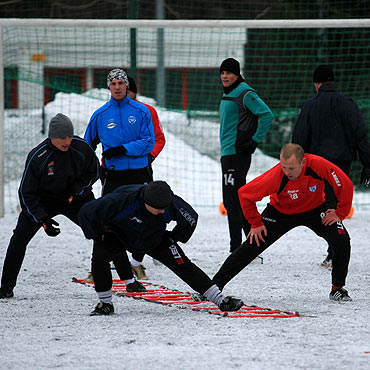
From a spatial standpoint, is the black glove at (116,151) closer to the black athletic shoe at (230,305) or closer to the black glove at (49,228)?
the black glove at (49,228)

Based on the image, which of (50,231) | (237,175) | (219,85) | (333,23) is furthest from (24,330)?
(219,85)

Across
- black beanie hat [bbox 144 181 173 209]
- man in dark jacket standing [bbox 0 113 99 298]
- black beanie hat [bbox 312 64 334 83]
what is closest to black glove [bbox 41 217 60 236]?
man in dark jacket standing [bbox 0 113 99 298]

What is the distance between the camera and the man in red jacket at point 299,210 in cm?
551

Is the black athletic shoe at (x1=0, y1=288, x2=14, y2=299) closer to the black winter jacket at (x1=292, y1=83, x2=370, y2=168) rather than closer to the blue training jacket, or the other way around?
the blue training jacket

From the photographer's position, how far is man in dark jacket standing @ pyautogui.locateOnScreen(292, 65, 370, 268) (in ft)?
23.2

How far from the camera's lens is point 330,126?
715cm

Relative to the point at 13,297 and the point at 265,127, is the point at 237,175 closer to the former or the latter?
the point at 265,127

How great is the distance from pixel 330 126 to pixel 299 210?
1.65 m

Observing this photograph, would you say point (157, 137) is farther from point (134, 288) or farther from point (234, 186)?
point (134, 288)

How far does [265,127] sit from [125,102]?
Answer: 1554 millimetres

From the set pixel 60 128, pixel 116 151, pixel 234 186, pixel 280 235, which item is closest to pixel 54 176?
pixel 60 128

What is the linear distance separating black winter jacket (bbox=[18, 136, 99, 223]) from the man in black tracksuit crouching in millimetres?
655

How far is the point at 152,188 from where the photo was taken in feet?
16.8

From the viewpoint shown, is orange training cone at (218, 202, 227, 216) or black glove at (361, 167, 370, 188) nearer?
black glove at (361, 167, 370, 188)
